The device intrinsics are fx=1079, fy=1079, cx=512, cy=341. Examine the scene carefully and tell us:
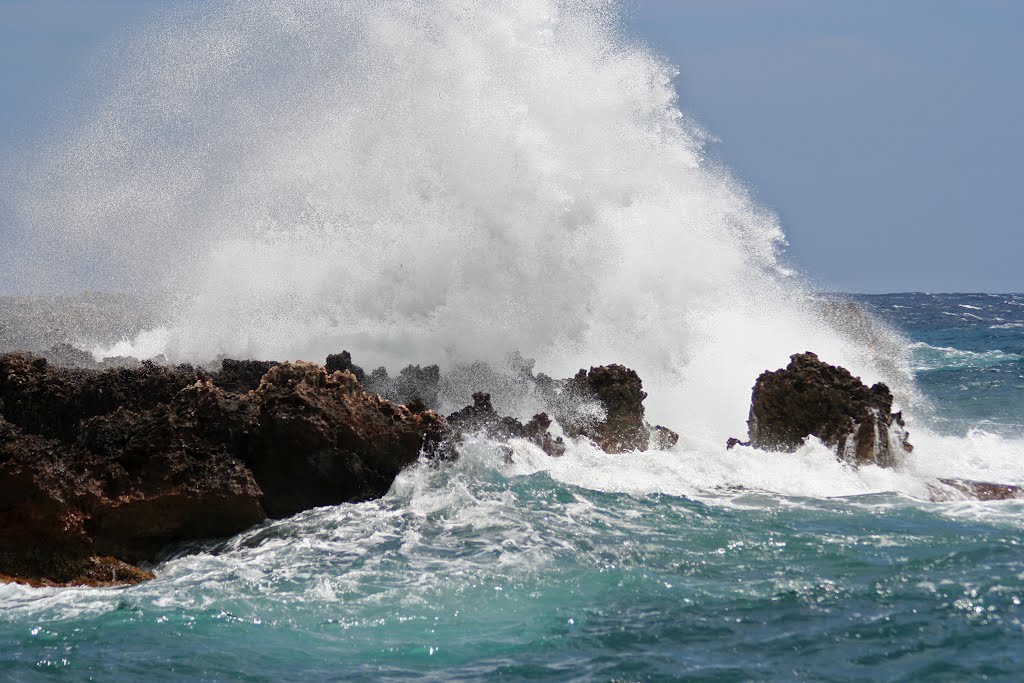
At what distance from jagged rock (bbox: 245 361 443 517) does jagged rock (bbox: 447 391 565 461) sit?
3.87 ft

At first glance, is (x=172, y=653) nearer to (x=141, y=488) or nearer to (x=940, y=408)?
(x=141, y=488)

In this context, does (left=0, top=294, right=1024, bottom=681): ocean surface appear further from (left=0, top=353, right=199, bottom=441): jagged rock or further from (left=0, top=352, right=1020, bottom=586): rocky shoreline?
(left=0, top=353, right=199, bottom=441): jagged rock

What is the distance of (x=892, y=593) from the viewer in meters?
6.77

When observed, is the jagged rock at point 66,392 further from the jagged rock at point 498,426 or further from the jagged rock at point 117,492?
the jagged rock at point 498,426

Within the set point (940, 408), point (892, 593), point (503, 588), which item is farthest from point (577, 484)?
point (940, 408)

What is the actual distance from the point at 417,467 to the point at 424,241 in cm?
681

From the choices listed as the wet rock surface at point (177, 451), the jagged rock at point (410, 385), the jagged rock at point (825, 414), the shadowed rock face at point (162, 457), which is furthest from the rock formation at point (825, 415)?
the shadowed rock face at point (162, 457)

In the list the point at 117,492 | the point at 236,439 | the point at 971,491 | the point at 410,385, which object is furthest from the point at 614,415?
the point at 117,492

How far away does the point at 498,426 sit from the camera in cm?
1106

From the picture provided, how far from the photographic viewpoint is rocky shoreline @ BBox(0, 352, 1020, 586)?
7.38 meters

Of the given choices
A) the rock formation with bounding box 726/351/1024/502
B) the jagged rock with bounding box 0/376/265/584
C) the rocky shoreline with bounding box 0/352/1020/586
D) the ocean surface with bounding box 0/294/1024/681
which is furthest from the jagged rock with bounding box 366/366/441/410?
the jagged rock with bounding box 0/376/265/584

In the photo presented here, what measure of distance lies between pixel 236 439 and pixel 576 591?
3.13 m

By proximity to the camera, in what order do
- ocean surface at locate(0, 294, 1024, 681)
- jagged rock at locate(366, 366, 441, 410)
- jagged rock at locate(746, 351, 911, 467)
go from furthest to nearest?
jagged rock at locate(366, 366, 441, 410), jagged rock at locate(746, 351, 911, 467), ocean surface at locate(0, 294, 1024, 681)

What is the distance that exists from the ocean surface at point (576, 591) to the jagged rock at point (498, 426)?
0.39 m
